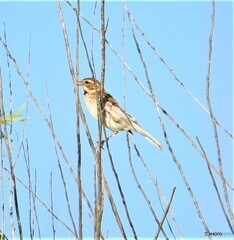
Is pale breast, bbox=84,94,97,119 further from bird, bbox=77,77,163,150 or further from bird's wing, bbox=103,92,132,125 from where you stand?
bird's wing, bbox=103,92,132,125

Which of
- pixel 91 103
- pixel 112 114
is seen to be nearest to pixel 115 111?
pixel 112 114

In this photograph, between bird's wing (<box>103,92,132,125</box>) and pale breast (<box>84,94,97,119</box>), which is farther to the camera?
pale breast (<box>84,94,97,119</box>)

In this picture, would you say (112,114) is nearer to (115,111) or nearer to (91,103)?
(115,111)

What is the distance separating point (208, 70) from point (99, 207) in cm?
85

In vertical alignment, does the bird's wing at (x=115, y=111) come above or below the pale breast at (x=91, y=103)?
below

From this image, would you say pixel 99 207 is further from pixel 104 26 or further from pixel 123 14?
pixel 123 14

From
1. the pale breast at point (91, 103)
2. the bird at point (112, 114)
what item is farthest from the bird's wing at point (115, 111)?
the pale breast at point (91, 103)

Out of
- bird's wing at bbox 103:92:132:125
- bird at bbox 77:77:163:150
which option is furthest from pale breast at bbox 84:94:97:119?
bird's wing at bbox 103:92:132:125

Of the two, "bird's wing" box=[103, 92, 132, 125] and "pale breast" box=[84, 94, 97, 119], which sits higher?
"pale breast" box=[84, 94, 97, 119]

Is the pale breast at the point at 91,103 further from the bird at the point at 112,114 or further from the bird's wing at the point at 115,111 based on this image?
the bird's wing at the point at 115,111

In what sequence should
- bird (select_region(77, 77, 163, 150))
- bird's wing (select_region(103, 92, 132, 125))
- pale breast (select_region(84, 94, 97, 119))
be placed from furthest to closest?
pale breast (select_region(84, 94, 97, 119)) → bird's wing (select_region(103, 92, 132, 125)) → bird (select_region(77, 77, 163, 150))

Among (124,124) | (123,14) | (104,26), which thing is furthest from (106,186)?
(124,124)

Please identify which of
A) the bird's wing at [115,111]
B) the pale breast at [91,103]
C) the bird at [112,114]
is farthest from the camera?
the pale breast at [91,103]

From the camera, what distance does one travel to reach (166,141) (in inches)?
101
